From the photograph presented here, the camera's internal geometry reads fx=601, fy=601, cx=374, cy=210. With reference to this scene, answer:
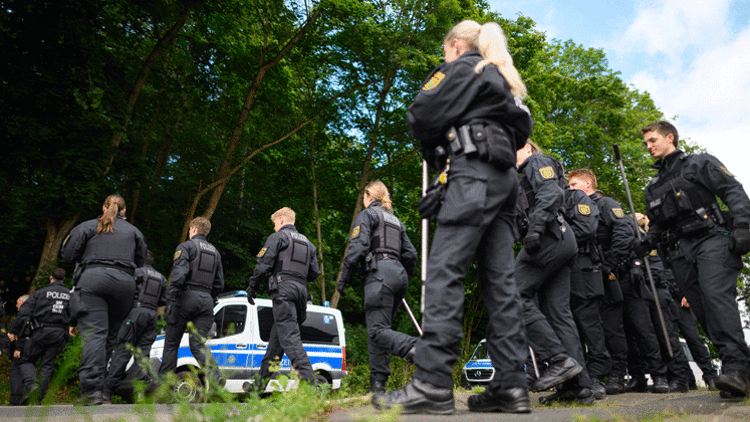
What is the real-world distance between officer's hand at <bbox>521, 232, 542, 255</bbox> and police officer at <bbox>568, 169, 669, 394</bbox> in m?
2.74

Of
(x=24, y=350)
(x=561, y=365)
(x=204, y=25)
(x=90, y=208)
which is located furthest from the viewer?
(x=204, y=25)

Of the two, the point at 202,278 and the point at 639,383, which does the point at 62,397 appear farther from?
the point at 639,383

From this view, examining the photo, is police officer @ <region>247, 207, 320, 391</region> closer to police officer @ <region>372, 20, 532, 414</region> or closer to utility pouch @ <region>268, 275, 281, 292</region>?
utility pouch @ <region>268, 275, 281, 292</region>

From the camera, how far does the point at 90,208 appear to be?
11.9 metres

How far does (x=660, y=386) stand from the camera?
7.14m

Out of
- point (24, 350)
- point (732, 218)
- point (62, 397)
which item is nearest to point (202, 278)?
point (24, 350)

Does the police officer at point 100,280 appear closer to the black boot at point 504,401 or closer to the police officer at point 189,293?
the police officer at point 189,293

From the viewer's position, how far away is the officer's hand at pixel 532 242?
14.7 ft

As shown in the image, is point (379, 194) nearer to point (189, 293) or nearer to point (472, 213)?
point (189, 293)

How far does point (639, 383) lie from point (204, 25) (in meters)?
12.4

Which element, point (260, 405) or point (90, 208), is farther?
point (90, 208)

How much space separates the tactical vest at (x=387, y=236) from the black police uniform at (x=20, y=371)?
6.00 meters

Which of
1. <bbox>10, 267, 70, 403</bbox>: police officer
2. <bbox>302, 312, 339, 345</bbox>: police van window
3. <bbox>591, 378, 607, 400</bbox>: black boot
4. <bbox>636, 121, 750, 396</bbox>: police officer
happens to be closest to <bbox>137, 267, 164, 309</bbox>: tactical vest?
<bbox>10, 267, 70, 403</bbox>: police officer

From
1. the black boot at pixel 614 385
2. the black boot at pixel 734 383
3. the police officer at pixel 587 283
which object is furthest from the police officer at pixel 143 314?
the black boot at pixel 734 383
